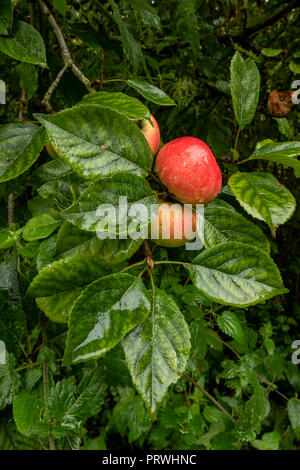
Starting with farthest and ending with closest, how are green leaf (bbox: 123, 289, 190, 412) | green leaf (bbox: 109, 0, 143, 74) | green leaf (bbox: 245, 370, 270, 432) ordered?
green leaf (bbox: 245, 370, 270, 432), green leaf (bbox: 109, 0, 143, 74), green leaf (bbox: 123, 289, 190, 412)

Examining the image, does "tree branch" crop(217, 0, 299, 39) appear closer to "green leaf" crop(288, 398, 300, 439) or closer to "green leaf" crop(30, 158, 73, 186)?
"green leaf" crop(30, 158, 73, 186)

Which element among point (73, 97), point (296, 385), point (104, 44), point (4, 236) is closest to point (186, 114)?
point (104, 44)

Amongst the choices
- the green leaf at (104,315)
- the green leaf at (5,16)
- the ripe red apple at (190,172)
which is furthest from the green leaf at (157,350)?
the green leaf at (5,16)

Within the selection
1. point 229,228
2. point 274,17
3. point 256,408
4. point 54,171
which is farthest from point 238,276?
point 274,17

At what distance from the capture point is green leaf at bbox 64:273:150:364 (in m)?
0.35

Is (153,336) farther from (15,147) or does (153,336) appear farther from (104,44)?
(104,44)

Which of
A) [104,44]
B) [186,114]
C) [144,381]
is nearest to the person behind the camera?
[144,381]

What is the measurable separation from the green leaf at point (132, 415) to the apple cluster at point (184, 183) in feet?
2.71

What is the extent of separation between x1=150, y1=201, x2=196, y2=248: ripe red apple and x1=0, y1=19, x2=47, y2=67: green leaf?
294 mm

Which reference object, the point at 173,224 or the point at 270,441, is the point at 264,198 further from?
the point at 270,441

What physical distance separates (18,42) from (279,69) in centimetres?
108

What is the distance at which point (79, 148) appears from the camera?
380 millimetres

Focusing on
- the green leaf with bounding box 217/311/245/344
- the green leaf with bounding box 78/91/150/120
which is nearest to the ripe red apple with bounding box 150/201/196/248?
the green leaf with bounding box 78/91/150/120

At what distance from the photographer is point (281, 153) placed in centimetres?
44
